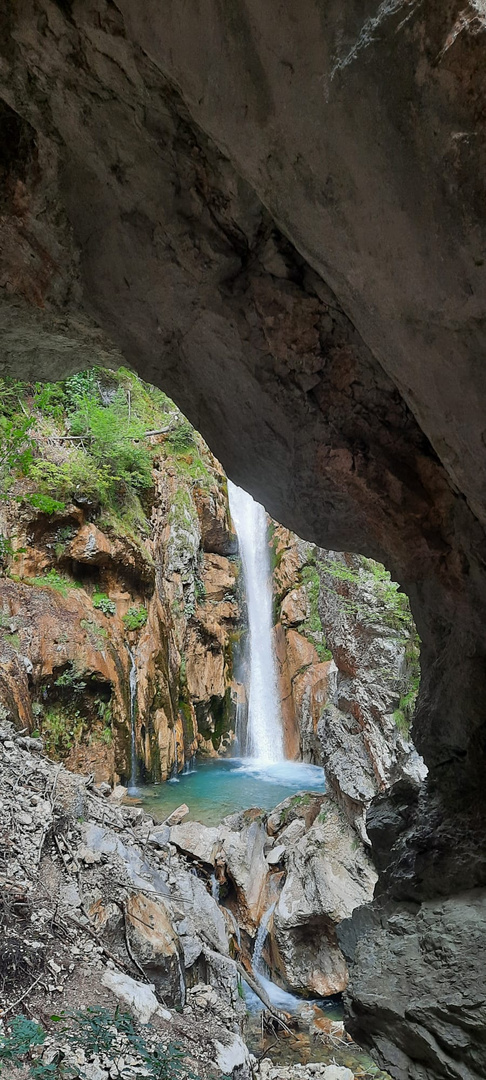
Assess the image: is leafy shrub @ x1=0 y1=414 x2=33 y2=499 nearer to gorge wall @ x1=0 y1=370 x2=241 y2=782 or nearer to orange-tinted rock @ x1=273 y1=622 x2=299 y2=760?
gorge wall @ x1=0 y1=370 x2=241 y2=782

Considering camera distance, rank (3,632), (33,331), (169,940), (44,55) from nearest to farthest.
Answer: (44,55) < (33,331) < (169,940) < (3,632)

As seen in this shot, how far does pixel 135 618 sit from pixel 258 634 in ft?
18.9

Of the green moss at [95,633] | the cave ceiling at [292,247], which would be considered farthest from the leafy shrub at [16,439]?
the green moss at [95,633]

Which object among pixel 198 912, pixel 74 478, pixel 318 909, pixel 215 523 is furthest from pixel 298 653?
pixel 198 912

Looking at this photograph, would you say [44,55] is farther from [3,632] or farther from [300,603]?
[300,603]

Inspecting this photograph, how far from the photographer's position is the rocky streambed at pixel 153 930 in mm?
3486

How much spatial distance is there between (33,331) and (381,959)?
13.4 ft

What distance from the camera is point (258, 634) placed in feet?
55.4

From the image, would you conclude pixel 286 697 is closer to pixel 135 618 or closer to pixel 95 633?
pixel 135 618

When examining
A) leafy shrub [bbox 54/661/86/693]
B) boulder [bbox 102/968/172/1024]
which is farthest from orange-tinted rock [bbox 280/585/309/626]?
boulder [bbox 102/968/172/1024]

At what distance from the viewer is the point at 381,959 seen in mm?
2520

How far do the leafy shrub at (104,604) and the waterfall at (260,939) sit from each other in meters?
6.03

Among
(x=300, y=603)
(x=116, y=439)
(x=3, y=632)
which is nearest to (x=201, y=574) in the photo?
(x=300, y=603)

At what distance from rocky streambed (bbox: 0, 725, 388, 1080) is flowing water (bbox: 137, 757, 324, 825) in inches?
60.2
